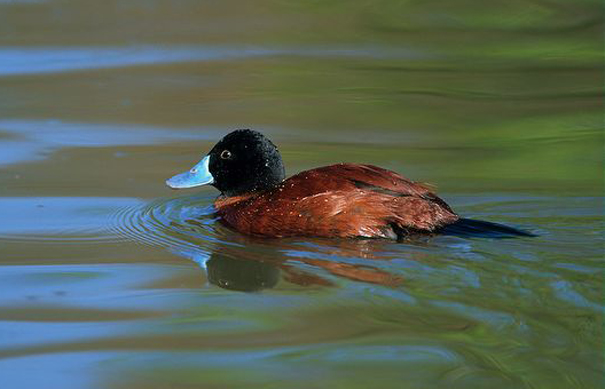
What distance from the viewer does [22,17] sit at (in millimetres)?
12805

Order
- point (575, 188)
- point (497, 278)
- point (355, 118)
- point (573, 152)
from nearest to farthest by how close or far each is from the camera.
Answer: point (497, 278), point (575, 188), point (573, 152), point (355, 118)

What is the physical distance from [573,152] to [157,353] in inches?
175

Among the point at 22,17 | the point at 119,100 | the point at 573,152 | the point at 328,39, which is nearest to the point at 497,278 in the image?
the point at 573,152

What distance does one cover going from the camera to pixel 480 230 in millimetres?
6840

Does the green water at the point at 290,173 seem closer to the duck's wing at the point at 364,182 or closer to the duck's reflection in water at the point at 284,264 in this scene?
the duck's reflection in water at the point at 284,264

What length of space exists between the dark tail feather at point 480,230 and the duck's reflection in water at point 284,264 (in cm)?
47

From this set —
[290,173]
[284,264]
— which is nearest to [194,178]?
[290,173]

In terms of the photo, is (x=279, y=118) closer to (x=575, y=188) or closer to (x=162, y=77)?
(x=162, y=77)

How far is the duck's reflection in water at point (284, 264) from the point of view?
6266 mm

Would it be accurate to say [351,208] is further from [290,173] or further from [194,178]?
[290,173]

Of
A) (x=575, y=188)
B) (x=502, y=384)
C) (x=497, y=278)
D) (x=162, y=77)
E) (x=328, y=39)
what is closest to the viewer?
(x=502, y=384)

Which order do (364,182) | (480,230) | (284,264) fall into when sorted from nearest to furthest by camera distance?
(284,264) → (480,230) → (364,182)

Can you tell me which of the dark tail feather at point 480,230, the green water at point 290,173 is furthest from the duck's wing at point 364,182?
the green water at point 290,173

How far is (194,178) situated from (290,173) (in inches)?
36.0
